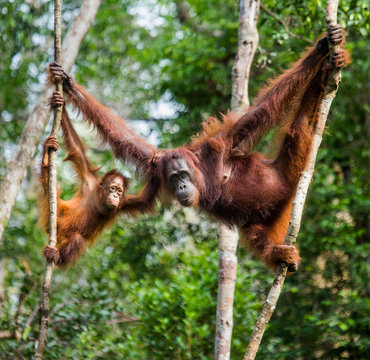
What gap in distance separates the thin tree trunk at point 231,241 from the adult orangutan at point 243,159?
0.35 meters

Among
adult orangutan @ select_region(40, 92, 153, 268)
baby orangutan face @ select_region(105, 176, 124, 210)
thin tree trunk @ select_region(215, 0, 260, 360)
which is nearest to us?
thin tree trunk @ select_region(215, 0, 260, 360)

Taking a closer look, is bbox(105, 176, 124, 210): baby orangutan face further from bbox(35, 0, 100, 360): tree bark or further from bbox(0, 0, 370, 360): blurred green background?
bbox(35, 0, 100, 360): tree bark

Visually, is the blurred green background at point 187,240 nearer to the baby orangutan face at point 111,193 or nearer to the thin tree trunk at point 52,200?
the baby orangutan face at point 111,193

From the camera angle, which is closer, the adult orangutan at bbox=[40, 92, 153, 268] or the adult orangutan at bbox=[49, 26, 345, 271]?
the adult orangutan at bbox=[49, 26, 345, 271]

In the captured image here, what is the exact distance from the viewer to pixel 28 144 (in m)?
5.97

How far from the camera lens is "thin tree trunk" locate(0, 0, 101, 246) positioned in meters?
5.73

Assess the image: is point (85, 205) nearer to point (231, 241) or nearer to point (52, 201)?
point (52, 201)

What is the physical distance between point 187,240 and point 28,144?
10.4 feet

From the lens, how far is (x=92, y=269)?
7.90 metres

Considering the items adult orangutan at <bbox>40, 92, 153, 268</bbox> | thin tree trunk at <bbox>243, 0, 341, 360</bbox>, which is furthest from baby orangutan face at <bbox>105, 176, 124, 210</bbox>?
thin tree trunk at <bbox>243, 0, 341, 360</bbox>

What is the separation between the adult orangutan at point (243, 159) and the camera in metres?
4.36

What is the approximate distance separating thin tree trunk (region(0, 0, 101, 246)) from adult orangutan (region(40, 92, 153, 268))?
0.45 meters

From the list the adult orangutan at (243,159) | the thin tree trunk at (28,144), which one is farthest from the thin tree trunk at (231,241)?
the thin tree trunk at (28,144)

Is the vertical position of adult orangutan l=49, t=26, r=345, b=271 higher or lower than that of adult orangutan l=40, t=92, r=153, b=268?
higher
